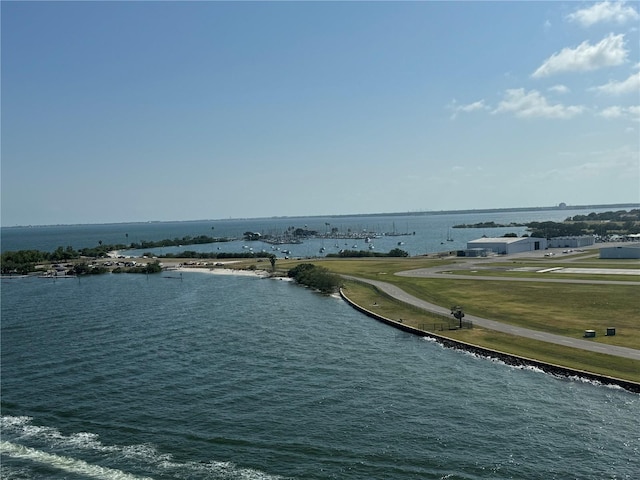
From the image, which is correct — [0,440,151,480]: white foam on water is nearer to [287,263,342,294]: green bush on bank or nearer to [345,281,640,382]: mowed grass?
[345,281,640,382]: mowed grass

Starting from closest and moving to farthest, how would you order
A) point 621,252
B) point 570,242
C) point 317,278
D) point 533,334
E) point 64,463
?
point 64,463
point 533,334
point 317,278
point 621,252
point 570,242

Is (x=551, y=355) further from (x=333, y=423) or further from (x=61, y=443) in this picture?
(x=61, y=443)

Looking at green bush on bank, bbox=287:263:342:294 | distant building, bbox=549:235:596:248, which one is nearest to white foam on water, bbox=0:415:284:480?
green bush on bank, bbox=287:263:342:294

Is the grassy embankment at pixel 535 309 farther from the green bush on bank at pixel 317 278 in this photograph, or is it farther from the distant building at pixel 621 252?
the distant building at pixel 621 252

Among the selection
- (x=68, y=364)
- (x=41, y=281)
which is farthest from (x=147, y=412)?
(x=41, y=281)

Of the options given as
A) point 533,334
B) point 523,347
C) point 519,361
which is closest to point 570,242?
point 533,334

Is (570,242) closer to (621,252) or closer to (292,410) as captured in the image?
(621,252)
